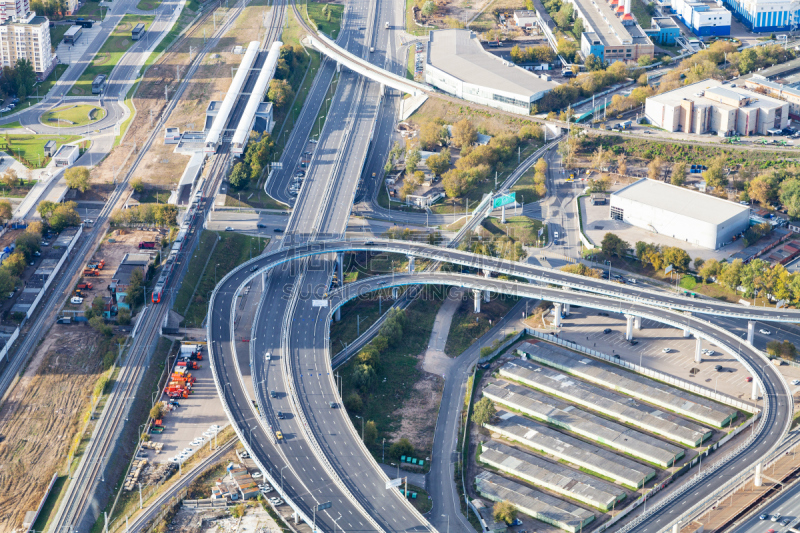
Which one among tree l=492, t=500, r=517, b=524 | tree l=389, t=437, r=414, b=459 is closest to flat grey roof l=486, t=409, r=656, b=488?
tree l=389, t=437, r=414, b=459

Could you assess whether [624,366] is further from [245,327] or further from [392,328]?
[245,327]

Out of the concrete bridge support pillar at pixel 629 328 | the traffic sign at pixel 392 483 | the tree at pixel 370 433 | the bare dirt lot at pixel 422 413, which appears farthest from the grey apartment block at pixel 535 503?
the concrete bridge support pillar at pixel 629 328

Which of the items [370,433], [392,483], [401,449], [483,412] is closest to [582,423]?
[483,412]

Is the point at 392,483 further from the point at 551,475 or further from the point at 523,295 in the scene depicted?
the point at 523,295

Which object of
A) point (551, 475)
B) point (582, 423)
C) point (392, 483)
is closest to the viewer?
point (392, 483)

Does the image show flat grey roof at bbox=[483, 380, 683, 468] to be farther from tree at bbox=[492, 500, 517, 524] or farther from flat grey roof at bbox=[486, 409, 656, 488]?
tree at bbox=[492, 500, 517, 524]

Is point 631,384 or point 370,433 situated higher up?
point 631,384

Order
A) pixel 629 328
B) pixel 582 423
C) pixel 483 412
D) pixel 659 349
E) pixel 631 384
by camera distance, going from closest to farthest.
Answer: pixel 582 423 → pixel 483 412 → pixel 631 384 → pixel 659 349 → pixel 629 328
